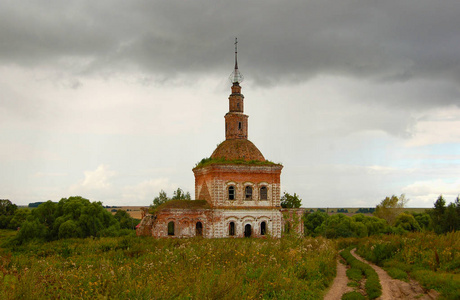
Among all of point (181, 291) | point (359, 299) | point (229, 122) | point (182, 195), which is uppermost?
point (229, 122)

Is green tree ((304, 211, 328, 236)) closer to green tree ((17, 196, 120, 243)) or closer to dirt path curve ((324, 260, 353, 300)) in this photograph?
green tree ((17, 196, 120, 243))

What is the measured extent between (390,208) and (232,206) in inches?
1515

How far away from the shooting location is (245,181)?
33531 millimetres

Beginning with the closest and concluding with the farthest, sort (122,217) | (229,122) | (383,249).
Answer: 1. (383,249)
2. (229,122)
3. (122,217)

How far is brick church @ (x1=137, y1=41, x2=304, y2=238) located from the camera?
1267 inches

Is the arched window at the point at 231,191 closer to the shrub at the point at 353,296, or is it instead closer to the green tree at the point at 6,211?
the shrub at the point at 353,296

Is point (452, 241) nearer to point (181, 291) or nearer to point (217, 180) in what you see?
point (181, 291)

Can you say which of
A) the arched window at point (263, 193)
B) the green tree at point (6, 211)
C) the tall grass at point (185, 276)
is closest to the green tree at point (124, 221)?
the green tree at point (6, 211)

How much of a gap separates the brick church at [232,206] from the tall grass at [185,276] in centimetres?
1394

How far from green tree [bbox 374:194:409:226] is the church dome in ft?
113

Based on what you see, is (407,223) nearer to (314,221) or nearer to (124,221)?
(314,221)

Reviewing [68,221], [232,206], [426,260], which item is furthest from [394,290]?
[68,221]

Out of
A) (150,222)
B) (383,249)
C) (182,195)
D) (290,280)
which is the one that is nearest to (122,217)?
(182,195)

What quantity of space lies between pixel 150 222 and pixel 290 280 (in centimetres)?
2223
